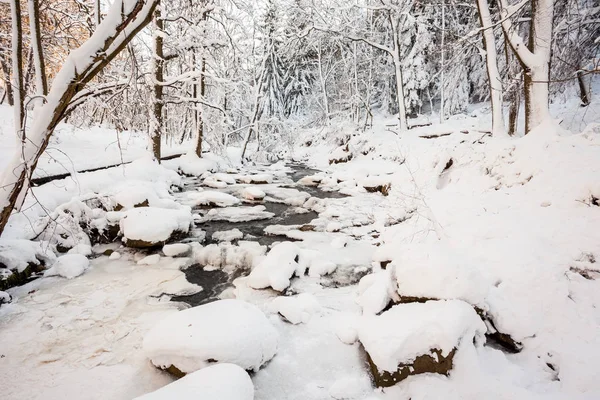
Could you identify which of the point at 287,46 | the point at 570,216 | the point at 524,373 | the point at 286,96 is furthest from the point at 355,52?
the point at 524,373

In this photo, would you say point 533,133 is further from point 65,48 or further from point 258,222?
point 65,48

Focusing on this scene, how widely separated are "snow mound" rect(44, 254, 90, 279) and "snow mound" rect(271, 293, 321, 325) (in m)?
3.24

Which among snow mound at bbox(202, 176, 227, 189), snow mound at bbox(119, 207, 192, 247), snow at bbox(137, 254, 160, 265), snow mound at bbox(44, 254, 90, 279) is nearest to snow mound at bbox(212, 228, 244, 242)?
snow mound at bbox(119, 207, 192, 247)

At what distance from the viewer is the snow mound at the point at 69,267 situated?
14.8 ft

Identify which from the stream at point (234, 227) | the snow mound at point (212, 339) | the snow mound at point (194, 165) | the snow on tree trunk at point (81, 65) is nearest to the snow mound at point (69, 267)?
the stream at point (234, 227)

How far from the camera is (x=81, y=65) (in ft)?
6.95

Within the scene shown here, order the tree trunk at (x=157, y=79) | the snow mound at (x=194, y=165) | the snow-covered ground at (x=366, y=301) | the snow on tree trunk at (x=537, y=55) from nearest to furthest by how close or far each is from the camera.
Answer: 1. the snow-covered ground at (x=366, y=301)
2. the snow on tree trunk at (x=537, y=55)
3. the tree trunk at (x=157, y=79)
4. the snow mound at (x=194, y=165)

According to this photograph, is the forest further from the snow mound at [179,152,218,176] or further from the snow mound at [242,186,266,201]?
the snow mound at [179,152,218,176]

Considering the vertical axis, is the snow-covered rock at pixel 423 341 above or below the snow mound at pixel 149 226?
below

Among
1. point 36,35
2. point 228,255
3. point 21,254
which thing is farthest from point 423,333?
point 36,35

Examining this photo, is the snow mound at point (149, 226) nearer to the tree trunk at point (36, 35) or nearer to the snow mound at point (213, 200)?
the snow mound at point (213, 200)

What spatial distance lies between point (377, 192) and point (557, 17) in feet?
21.6

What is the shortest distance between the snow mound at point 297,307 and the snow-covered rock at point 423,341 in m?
0.96

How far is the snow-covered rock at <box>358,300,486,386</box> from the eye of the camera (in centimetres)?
250
